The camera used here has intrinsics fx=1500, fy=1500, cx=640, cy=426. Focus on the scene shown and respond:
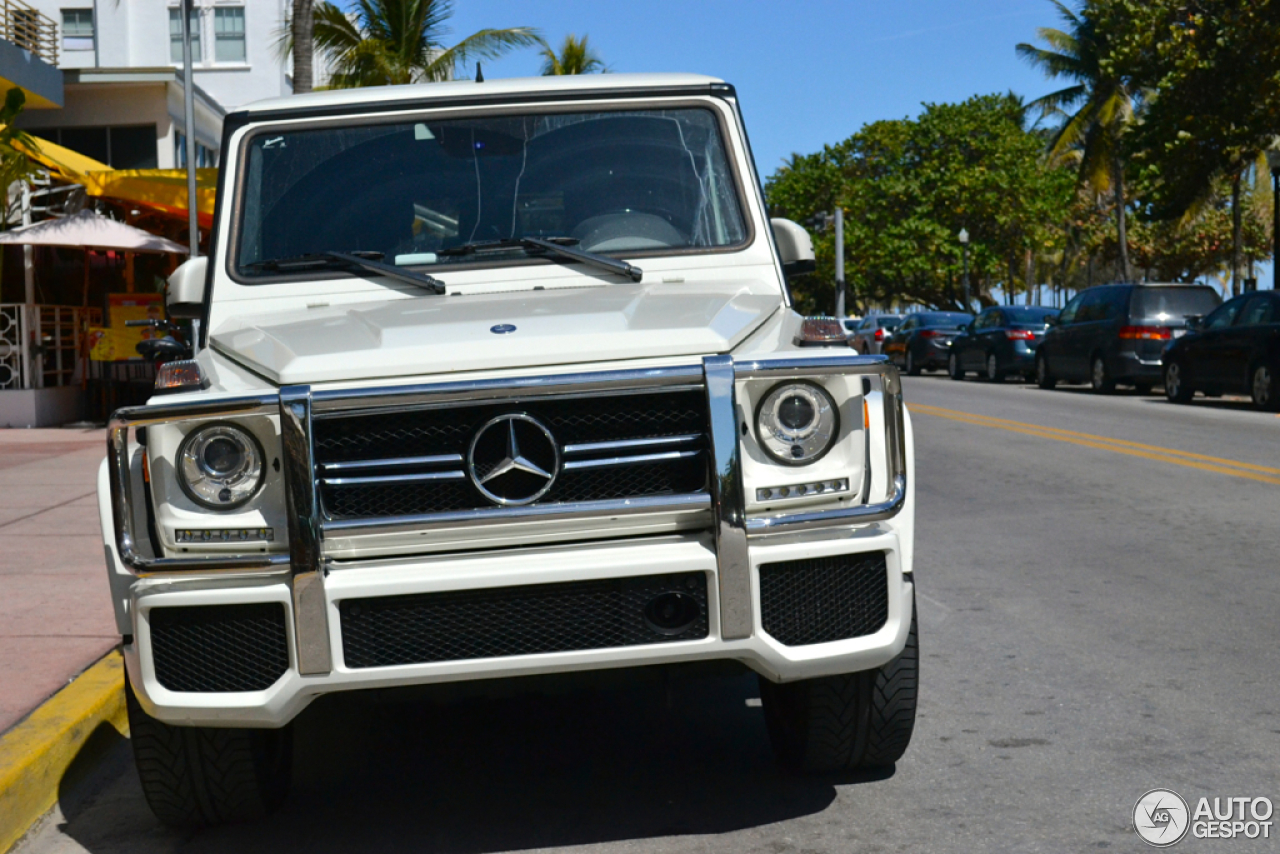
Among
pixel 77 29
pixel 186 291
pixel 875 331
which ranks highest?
pixel 77 29

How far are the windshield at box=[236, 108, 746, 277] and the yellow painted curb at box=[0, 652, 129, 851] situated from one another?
61.8 inches

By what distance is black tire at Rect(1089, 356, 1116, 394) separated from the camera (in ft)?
76.1

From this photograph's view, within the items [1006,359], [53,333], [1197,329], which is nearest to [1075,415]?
[1197,329]

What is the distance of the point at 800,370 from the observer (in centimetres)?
363

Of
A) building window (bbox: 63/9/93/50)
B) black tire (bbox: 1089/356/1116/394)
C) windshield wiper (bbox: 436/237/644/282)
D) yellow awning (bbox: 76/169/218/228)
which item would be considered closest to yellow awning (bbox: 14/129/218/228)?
yellow awning (bbox: 76/169/218/228)

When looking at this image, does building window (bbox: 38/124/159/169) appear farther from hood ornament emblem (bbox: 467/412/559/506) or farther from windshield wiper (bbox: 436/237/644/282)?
Result: hood ornament emblem (bbox: 467/412/559/506)

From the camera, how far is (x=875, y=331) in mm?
40000

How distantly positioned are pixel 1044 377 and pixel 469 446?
77.4 ft

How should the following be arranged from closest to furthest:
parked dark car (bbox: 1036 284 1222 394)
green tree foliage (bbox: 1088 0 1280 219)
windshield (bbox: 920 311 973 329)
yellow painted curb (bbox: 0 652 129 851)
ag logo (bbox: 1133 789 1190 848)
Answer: ag logo (bbox: 1133 789 1190 848) → yellow painted curb (bbox: 0 652 129 851) → parked dark car (bbox: 1036 284 1222 394) → green tree foliage (bbox: 1088 0 1280 219) → windshield (bbox: 920 311 973 329)

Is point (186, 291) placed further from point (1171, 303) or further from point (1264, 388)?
point (1171, 303)

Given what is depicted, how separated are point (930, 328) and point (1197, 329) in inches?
536

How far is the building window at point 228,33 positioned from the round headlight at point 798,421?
40.4 m

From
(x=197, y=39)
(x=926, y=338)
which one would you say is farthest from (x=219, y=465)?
(x=197, y=39)

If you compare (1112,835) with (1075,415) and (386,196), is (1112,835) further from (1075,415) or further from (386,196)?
(1075,415)
